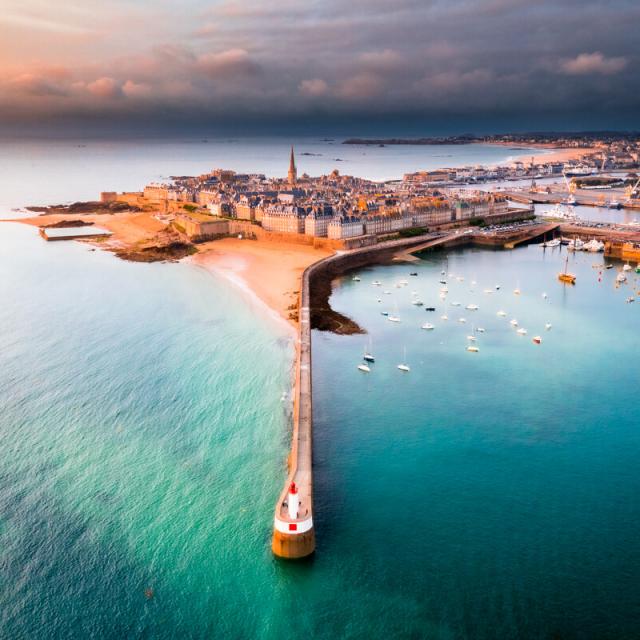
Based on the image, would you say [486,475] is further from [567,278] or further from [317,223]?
[317,223]

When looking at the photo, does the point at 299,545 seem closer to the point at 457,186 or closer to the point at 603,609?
the point at 603,609

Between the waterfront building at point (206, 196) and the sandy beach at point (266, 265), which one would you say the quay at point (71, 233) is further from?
the waterfront building at point (206, 196)

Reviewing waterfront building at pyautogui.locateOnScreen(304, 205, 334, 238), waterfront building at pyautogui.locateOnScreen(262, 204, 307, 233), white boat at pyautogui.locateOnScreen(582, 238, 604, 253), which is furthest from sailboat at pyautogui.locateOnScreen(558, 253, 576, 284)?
waterfront building at pyautogui.locateOnScreen(262, 204, 307, 233)

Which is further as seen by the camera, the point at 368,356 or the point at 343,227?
the point at 343,227

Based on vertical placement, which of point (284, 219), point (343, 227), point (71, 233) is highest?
point (284, 219)

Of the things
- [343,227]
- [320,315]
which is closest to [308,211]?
[343,227]

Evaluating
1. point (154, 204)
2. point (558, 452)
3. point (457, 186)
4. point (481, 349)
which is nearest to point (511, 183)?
point (457, 186)

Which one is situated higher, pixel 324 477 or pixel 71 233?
pixel 71 233
